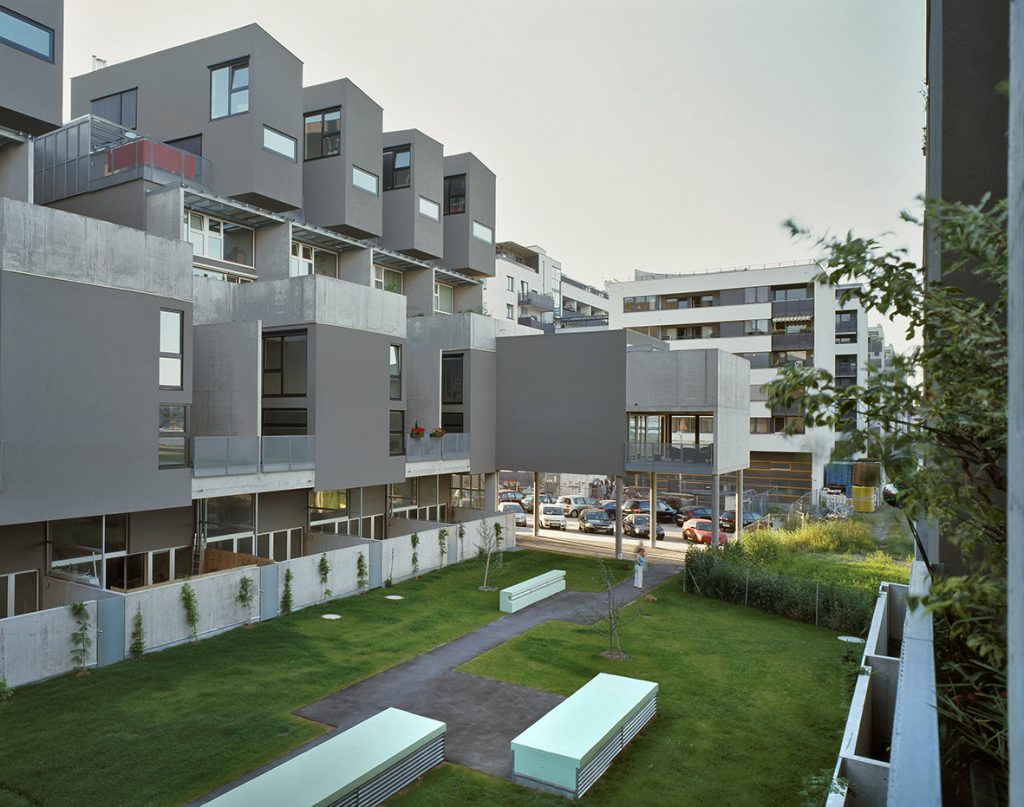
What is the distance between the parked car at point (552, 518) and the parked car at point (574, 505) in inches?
98.1

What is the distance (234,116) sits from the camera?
25125 millimetres

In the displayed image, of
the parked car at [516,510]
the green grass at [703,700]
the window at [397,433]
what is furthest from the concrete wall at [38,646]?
the parked car at [516,510]

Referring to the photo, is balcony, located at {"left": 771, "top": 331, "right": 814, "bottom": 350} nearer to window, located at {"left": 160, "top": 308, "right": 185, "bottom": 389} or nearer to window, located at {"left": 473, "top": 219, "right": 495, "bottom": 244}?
window, located at {"left": 473, "top": 219, "right": 495, "bottom": 244}

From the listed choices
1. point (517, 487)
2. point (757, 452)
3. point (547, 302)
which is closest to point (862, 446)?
point (517, 487)

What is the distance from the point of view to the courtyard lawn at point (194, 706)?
10.5 metres

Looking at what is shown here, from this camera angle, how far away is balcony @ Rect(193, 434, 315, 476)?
18625 mm

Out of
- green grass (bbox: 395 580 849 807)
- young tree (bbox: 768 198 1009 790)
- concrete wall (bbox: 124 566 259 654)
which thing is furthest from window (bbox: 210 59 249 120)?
young tree (bbox: 768 198 1009 790)

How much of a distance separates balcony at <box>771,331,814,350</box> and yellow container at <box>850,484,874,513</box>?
10994mm

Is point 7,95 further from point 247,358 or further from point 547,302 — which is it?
point 547,302

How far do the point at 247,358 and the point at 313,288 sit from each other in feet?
9.45

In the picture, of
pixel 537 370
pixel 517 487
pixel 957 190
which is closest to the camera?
pixel 957 190

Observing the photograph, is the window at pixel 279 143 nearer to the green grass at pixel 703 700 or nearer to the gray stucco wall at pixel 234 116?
the gray stucco wall at pixel 234 116

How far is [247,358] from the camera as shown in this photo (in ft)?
70.1

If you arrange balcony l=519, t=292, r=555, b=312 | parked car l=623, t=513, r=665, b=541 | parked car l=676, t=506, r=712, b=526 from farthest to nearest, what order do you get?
balcony l=519, t=292, r=555, b=312 < parked car l=676, t=506, r=712, b=526 < parked car l=623, t=513, r=665, b=541
